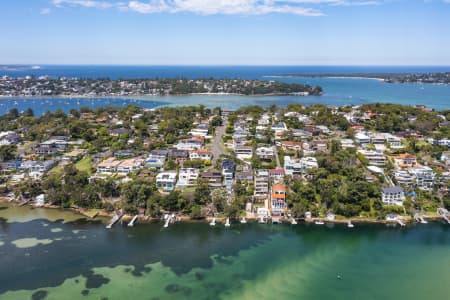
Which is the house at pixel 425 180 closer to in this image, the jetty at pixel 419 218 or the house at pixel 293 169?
the jetty at pixel 419 218

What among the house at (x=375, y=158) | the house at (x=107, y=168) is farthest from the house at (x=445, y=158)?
the house at (x=107, y=168)

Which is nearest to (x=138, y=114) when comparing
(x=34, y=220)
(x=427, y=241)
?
(x=34, y=220)

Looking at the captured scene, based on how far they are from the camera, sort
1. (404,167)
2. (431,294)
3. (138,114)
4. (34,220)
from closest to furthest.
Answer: (431,294) < (34,220) < (404,167) < (138,114)

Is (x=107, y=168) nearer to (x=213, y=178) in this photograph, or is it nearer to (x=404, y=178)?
(x=213, y=178)

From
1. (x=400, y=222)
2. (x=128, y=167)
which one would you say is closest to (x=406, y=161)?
(x=400, y=222)

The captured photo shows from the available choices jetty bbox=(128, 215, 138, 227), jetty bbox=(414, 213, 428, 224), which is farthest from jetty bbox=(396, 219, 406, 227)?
jetty bbox=(128, 215, 138, 227)

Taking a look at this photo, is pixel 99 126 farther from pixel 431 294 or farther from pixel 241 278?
pixel 431 294
